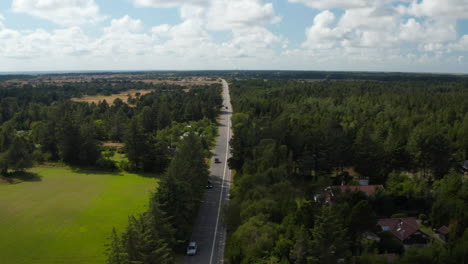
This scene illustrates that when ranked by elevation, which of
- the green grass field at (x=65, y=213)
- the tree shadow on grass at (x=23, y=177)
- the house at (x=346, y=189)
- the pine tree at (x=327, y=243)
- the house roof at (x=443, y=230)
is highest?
the pine tree at (x=327, y=243)

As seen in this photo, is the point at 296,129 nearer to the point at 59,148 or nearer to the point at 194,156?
the point at 194,156

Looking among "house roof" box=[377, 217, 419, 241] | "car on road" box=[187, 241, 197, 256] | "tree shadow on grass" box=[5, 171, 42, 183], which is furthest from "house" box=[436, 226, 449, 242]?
"tree shadow on grass" box=[5, 171, 42, 183]

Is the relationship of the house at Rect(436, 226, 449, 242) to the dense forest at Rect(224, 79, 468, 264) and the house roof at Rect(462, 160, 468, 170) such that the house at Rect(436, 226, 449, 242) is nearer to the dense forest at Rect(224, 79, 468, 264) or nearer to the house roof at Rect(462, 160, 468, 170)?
the dense forest at Rect(224, 79, 468, 264)

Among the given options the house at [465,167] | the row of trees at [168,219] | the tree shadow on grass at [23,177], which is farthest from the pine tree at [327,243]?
the tree shadow on grass at [23,177]

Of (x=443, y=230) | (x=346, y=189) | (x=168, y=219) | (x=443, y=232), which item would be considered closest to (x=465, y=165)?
(x=443, y=230)

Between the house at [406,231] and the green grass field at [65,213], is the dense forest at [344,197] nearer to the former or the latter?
the house at [406,231]

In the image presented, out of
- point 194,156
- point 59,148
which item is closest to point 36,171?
point 59,148

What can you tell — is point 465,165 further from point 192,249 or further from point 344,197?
point 192,249
